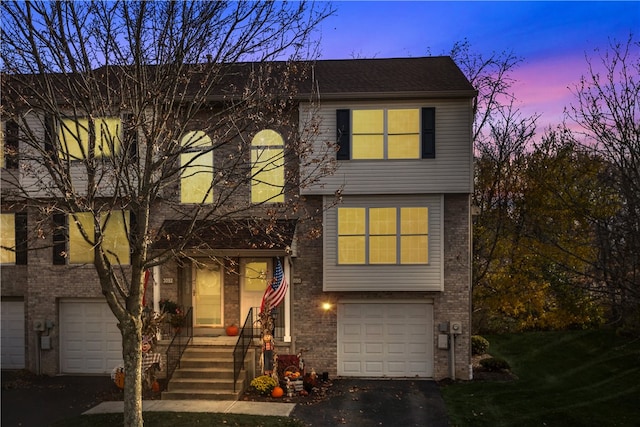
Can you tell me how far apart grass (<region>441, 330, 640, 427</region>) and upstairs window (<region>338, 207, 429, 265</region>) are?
143 inches

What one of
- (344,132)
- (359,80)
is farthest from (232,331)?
(359,80)

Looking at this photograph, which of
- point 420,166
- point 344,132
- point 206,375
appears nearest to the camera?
point 206,375

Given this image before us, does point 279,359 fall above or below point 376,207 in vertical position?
below

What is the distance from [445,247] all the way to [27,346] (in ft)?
40.6

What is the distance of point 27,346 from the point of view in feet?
50.9

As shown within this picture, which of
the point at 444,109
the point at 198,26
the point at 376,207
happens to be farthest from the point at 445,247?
the point at 198,26

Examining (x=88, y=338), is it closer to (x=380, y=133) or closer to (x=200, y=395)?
(x=200, y=395)

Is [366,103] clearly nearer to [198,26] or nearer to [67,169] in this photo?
[198,26]

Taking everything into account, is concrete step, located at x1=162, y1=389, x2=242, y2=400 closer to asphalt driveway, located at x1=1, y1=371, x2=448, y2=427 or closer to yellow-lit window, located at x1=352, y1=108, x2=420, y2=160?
asphalt driveway, located at x1=1, y1=371, x2=448, y2=427

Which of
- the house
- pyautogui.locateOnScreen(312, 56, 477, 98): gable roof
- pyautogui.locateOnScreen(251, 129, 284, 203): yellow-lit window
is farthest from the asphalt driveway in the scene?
pyautogui.locateOnScreen(312, 56, 477, 98): gable roof

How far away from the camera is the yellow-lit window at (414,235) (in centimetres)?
1428

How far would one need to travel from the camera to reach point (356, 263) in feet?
47.0

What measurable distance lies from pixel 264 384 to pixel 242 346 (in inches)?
42.8

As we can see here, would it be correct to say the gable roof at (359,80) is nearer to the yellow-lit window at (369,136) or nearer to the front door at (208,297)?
the yellow-lit window at (369,136)
